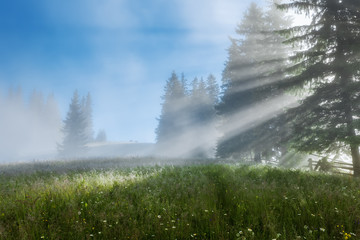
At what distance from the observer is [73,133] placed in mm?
48625

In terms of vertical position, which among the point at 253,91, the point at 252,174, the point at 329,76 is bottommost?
the point at 252,174

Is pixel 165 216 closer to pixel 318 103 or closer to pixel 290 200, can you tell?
pixel 290 200

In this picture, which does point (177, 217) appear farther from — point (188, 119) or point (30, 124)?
point (30, 124)

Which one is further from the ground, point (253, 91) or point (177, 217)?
point (253, 91)

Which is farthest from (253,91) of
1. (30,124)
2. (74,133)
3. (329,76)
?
(30,124)

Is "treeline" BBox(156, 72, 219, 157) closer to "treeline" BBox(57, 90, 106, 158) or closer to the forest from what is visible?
the forest

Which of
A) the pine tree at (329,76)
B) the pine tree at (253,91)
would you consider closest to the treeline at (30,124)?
the pine tree at (253,91)

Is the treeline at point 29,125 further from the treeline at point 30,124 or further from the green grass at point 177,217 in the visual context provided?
the green grass at point 177,217

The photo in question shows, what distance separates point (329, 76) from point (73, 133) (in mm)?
52258

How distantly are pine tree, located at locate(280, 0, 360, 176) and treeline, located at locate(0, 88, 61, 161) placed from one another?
79758mm

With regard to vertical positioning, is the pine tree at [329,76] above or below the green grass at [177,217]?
above

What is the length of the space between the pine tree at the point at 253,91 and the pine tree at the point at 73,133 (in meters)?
39.9

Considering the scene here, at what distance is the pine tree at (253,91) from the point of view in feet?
60.4

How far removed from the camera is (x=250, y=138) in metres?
19.5
